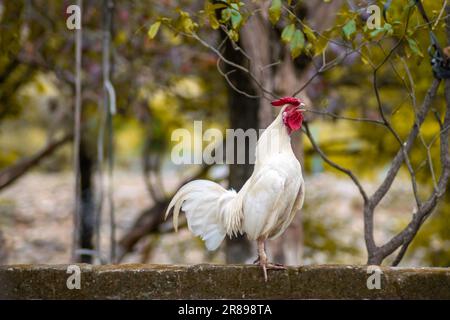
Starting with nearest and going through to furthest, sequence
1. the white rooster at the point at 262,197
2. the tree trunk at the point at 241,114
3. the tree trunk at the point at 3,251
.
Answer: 1. the white rooster at the point at 262,197
2. the tree trunk at the point at 241,114
3. the tree trunk at the point at 3,251

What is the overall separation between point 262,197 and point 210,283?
53 cm

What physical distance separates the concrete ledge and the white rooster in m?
0.12

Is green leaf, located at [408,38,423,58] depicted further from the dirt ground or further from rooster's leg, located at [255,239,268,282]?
the dirt ground

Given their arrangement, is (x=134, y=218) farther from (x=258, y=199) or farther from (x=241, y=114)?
(x=258, y=199)

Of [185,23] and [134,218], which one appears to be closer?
→ [185,23]

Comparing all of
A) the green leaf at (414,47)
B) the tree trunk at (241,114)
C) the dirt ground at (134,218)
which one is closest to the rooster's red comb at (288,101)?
the green leaf at (414,47)

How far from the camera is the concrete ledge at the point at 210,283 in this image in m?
3.99

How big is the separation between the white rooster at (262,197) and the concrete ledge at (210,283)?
0.12 m

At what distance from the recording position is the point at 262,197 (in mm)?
4215

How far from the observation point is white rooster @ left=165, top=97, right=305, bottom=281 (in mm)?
4215

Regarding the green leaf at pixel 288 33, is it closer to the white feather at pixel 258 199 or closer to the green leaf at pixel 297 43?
the green leaf at pixel 297 43

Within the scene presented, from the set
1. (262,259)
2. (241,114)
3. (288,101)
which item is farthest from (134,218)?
(262,259)

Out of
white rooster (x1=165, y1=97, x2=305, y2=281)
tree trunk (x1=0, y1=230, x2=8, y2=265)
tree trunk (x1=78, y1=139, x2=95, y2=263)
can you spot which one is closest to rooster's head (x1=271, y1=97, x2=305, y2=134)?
→ white rooster (x1=165, y1=97, x2=305, y2=281)
